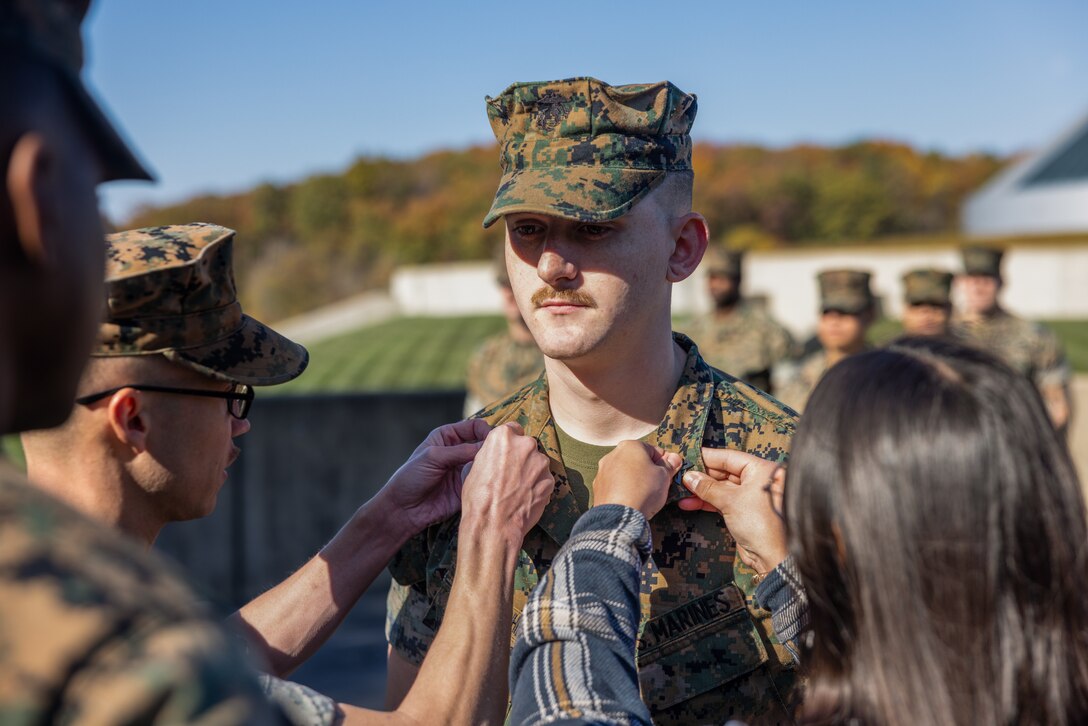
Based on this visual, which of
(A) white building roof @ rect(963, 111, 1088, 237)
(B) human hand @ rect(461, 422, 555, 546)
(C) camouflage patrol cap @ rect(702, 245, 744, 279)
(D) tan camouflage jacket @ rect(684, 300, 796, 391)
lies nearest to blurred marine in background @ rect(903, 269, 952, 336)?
(D) tan camouflage jacket @ rect(684, 300, 796, 391)

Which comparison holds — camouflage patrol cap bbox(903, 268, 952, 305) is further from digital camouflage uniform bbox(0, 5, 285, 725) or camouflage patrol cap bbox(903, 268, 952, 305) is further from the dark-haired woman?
digital camouflage uniform bbox(0, 5, 285, 725)

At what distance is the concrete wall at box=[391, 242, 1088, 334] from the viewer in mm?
24719

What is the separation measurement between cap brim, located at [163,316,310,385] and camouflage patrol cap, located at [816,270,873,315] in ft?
20.2

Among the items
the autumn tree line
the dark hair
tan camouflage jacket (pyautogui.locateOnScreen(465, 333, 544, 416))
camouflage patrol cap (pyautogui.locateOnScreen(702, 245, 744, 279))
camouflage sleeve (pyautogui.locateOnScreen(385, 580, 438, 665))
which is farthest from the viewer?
the autumn tree line

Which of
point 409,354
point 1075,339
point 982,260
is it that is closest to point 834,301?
point 982,260

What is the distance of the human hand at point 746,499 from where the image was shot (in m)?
2.61

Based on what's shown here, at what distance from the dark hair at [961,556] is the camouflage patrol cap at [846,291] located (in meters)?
6.63

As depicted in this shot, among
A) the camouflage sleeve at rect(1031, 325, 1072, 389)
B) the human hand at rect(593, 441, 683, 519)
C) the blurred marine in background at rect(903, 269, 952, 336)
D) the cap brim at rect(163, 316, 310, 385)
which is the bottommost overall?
the camouflage sleeve at rect(1031, 325, 1072, 389)

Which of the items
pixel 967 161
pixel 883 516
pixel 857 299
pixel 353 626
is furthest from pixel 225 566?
pixel 967 161

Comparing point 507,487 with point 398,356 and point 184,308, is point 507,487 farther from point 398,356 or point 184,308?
point 398,356

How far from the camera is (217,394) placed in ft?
9.05

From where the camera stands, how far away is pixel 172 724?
1.09 m

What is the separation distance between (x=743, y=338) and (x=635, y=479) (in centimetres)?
785

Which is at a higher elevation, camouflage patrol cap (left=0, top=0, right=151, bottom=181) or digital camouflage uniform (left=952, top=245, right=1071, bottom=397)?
camouflage patrol cap (left=0, top=0, right=151, bottom=181)
